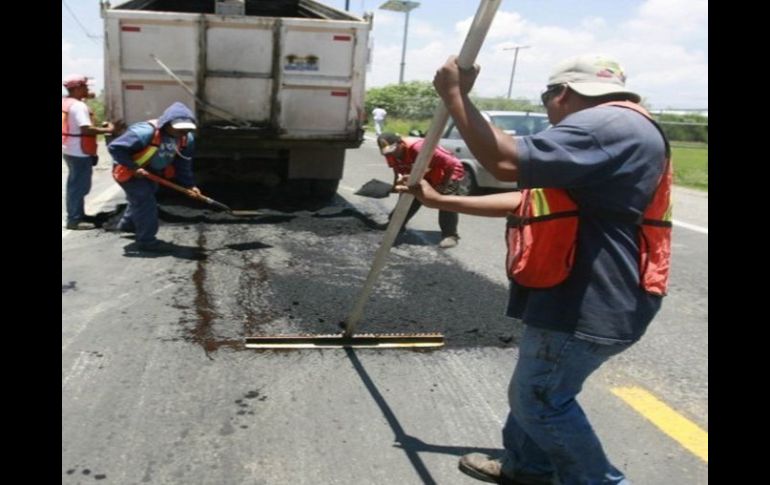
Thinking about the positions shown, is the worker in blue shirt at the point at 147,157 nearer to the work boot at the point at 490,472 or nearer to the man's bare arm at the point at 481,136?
the work boot at the point at 490,472

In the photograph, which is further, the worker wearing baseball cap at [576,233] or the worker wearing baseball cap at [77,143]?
the worker wearing baseball cap at [77,143]

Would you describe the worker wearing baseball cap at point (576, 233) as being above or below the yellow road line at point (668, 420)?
above

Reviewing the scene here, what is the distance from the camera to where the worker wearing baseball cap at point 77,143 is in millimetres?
7438

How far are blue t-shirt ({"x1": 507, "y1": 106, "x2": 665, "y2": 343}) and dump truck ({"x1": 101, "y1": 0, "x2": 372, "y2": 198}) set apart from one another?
20.5 ft

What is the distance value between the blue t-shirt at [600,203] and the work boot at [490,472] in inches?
32.0

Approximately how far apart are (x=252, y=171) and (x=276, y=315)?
4631 millimetres

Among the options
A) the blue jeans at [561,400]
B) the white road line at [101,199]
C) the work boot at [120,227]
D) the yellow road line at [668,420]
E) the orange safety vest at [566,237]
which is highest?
the orange safety vest at [566,237]

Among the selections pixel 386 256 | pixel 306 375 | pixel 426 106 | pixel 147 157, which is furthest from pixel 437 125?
pixel 426 106

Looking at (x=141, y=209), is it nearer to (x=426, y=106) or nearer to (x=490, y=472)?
(x=490, y=472)

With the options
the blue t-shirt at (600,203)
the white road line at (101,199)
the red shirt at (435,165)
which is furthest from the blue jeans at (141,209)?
the blue t-shirt at (600,203)

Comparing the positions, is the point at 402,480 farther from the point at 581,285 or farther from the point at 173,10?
the point at 173,10

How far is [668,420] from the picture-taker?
3459 millimetres

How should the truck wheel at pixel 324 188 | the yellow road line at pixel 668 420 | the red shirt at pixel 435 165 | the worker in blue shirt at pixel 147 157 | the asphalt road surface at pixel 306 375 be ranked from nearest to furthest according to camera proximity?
the asphalt road surface at pixel 306 375
the yellow road line at pixel 668 420
the worker in blue shirt at pixel 147 157
the red shirt at pixel 435 165
the truck wheel at pixel 324 188
